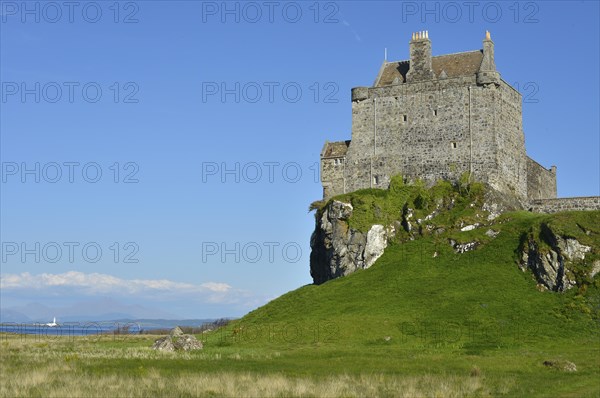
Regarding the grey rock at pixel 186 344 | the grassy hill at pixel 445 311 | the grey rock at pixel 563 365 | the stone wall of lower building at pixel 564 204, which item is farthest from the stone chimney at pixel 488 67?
the grey rock at pixel 563 365

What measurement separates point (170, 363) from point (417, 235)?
129ft

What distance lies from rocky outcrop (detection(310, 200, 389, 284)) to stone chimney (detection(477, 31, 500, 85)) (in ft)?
59.7

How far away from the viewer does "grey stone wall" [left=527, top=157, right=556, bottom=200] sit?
92875 millimetres

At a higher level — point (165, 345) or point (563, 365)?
point (165, 345)

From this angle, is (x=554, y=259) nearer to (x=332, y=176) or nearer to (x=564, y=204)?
(x=564, y=204)

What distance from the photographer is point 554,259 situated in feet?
235

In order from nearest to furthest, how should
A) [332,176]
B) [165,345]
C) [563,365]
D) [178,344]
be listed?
[563,365] → [165,345] → [178,344] → [332,176]

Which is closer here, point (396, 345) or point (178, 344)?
point (396, 345)

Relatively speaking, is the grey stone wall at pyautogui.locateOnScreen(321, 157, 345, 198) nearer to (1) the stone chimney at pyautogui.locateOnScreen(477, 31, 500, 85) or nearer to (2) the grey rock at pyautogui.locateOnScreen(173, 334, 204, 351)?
(1) the stone chimney at pyautogui.locateOnScreen(477, 31, 500, 85)

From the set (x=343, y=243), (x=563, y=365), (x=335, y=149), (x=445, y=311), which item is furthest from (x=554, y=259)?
(x=335, y=149)

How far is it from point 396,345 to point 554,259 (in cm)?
1835

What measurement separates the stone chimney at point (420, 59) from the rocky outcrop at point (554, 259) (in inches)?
938

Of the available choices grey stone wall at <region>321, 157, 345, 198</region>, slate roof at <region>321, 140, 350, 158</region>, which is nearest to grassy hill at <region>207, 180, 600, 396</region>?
grey stone wall at <region>321, 157, 345, 198</region>

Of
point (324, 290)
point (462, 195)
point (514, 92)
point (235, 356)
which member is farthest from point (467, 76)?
point (235, 356)
